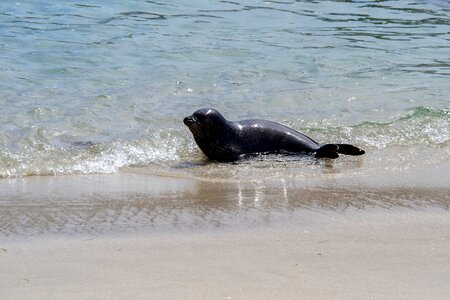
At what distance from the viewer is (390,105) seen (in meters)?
8.30

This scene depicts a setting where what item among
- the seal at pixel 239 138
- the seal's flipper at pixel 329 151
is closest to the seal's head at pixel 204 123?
the seal at pixel 239 138

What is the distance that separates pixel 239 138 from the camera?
22.3 feet

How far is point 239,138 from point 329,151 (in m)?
0.71

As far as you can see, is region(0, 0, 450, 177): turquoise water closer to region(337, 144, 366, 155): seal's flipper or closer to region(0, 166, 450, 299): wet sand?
region(337, 144, 366, 155): seal's flipper

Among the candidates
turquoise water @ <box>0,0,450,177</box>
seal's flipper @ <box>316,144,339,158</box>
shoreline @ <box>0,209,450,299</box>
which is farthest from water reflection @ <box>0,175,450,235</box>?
seal's flipper @ <box>316,144,339,158</box>

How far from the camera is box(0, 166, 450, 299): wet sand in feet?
12.0

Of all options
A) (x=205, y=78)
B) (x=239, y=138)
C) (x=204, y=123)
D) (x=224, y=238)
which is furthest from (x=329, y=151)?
(x=205, y=78)

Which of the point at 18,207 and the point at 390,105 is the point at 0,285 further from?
the point at 390,105

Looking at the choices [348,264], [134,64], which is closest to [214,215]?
[348,264]

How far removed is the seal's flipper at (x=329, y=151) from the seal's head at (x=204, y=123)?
783mm

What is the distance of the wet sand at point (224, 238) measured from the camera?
366 cm

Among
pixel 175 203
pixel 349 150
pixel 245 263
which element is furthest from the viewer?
pixel 349 150

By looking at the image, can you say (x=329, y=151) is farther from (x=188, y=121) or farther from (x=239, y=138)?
(x=188, y=121)

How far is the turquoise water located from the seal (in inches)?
6.9
